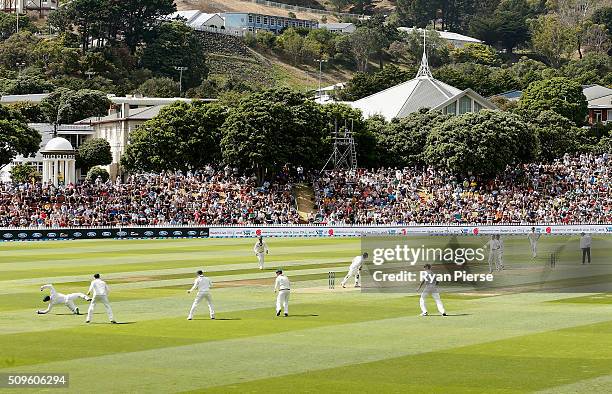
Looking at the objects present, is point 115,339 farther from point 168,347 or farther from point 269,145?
point 269,145

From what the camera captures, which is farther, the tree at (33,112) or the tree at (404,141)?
the tree at (33,112)

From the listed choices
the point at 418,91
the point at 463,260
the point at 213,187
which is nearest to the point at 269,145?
the point at 213,187

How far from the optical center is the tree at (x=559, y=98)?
138125 mm

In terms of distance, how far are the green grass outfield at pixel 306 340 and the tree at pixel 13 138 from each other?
53.6m

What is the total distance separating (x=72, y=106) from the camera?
462ft

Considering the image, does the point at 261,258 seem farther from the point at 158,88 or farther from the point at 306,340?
the point at 158,88

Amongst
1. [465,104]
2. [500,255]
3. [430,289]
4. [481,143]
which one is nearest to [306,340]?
[430,289]

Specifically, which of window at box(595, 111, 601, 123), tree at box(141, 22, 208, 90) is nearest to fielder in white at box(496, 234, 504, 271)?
window at box(595, 111, 601, 123)

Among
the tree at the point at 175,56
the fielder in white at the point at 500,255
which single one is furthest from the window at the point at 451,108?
the fielder in white at the point at 500,255

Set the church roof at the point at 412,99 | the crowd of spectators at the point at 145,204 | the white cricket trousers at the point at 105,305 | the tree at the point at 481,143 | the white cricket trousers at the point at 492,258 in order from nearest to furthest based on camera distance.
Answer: the white cricket trousers at the point at 105,305
the white cricket trousers at the point at 492,258
the crowd of spectators at the point at 145,204
the tree at the point at 481,143
the church roof at the point at 412,99

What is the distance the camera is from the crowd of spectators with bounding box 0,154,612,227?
7812 centimetres

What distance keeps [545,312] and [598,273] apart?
14.1 metres

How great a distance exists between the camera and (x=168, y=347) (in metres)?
27.6

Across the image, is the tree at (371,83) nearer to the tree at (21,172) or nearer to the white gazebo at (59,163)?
the tree at (21,172)
